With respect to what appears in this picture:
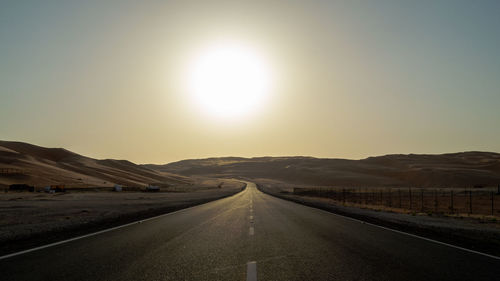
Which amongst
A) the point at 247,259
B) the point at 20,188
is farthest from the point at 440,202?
the point at 20,188

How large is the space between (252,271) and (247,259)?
135 centimetres

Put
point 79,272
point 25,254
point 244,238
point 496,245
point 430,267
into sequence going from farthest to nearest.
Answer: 1. point 244,238
2. point 496,245
3. point 25,254
4. point 430,267
5. point 79,272

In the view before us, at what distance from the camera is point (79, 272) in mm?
7109

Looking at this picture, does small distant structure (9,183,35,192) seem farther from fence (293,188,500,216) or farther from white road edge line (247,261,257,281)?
white road edge line (247,261,257,281)

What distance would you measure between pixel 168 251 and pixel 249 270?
10.3ft

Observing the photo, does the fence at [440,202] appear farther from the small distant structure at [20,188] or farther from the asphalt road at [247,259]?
the small distant structure at [20,188]

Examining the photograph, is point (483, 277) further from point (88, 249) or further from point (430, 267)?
point (88, 249)

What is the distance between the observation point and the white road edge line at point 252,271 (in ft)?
21.8

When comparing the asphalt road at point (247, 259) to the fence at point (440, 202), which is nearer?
the asphalt road at point (247, 259)

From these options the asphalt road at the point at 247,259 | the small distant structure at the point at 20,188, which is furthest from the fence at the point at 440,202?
the small distant structure at the point at 20,188

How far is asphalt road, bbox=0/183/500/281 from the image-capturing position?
22.9 ft

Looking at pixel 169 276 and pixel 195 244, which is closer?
pixel 169 276

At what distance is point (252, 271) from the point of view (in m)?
7.27

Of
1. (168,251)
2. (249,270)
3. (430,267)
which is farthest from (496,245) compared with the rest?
(168,251)
